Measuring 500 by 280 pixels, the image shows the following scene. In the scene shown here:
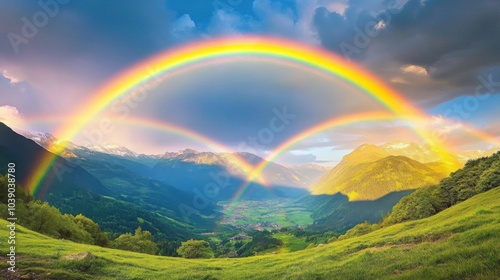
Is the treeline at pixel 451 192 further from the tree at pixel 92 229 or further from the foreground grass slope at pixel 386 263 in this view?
the tree at pixel 92 229

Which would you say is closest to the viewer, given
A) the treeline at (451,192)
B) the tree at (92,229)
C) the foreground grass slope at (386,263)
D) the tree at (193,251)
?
the foreground grass slope at (386,263)

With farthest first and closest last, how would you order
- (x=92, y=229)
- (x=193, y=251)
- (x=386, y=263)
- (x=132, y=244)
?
(x=193, y=251), (x=132, y=244), (x=92, y=229), (x=386, y=263)

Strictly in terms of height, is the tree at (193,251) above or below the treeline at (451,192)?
below

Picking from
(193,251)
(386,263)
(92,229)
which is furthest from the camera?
(193,251)

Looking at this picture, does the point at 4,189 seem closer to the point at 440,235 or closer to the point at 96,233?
the point at 96,233

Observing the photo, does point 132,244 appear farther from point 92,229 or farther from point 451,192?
point 451,192

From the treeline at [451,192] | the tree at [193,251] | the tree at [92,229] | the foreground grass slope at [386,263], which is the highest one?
the treeline at [451,192]

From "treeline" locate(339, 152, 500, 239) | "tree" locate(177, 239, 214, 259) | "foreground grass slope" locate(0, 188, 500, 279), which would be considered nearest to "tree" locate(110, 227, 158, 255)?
"tree" locate(177, 239, 214, 259)

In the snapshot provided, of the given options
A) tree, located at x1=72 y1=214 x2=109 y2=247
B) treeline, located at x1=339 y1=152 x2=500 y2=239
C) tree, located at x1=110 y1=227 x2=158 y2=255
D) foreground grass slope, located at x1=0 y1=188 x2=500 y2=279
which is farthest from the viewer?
tree, located at x1=110 y1=227 x2=158 y2=255

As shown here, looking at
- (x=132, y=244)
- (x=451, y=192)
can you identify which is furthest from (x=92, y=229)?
(x=451, y=192)

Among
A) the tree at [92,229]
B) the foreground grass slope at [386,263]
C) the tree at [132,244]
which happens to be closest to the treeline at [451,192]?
the foreground grass slope at [386,263]

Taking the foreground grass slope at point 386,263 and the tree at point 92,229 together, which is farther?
the tree at point 92,229

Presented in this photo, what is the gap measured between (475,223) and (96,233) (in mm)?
91844

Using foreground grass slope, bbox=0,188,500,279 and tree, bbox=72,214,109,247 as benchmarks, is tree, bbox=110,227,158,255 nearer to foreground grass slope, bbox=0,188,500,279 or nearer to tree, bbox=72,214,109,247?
tree, bbox=72,214,109,247
